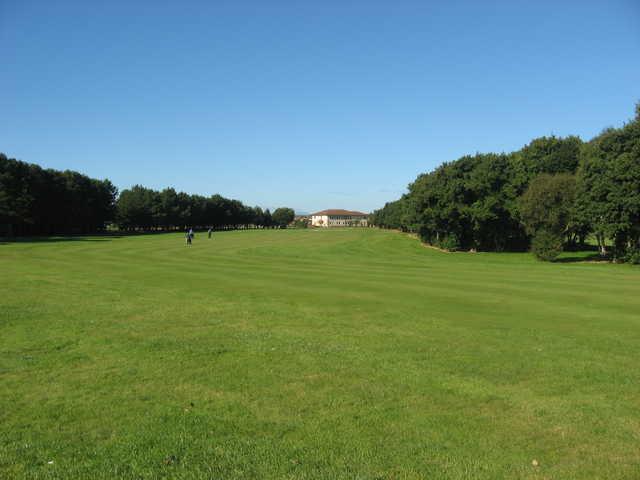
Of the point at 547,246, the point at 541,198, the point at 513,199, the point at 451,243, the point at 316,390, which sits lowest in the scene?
the point at 316,390

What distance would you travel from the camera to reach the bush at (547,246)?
5106cm

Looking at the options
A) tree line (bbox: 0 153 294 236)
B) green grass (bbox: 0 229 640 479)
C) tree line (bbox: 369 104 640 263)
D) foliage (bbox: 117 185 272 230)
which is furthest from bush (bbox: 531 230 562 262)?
foliage (bbox: 117 185 272 230)

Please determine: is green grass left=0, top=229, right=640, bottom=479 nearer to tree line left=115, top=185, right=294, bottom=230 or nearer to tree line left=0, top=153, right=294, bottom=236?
tree line left=0, top=153, right=294, bottom=236

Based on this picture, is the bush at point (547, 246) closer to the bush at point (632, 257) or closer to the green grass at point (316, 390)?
the bush at point (632, 257)

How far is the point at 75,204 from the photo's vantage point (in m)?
112

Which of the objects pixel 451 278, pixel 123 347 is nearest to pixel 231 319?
pixel 123 347

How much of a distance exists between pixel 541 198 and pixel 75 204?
10524cm

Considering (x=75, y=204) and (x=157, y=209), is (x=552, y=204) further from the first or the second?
(x=157, y=209)

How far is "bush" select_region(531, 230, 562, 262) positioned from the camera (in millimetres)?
51062

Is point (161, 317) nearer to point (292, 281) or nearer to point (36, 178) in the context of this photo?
point (292, 281)

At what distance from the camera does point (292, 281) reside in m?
25.4

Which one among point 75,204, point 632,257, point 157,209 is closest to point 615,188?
point 632,257

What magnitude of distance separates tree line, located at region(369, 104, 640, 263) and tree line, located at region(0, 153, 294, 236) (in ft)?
248

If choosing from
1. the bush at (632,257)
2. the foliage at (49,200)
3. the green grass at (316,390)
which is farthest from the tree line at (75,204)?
the bush at (632,257)
